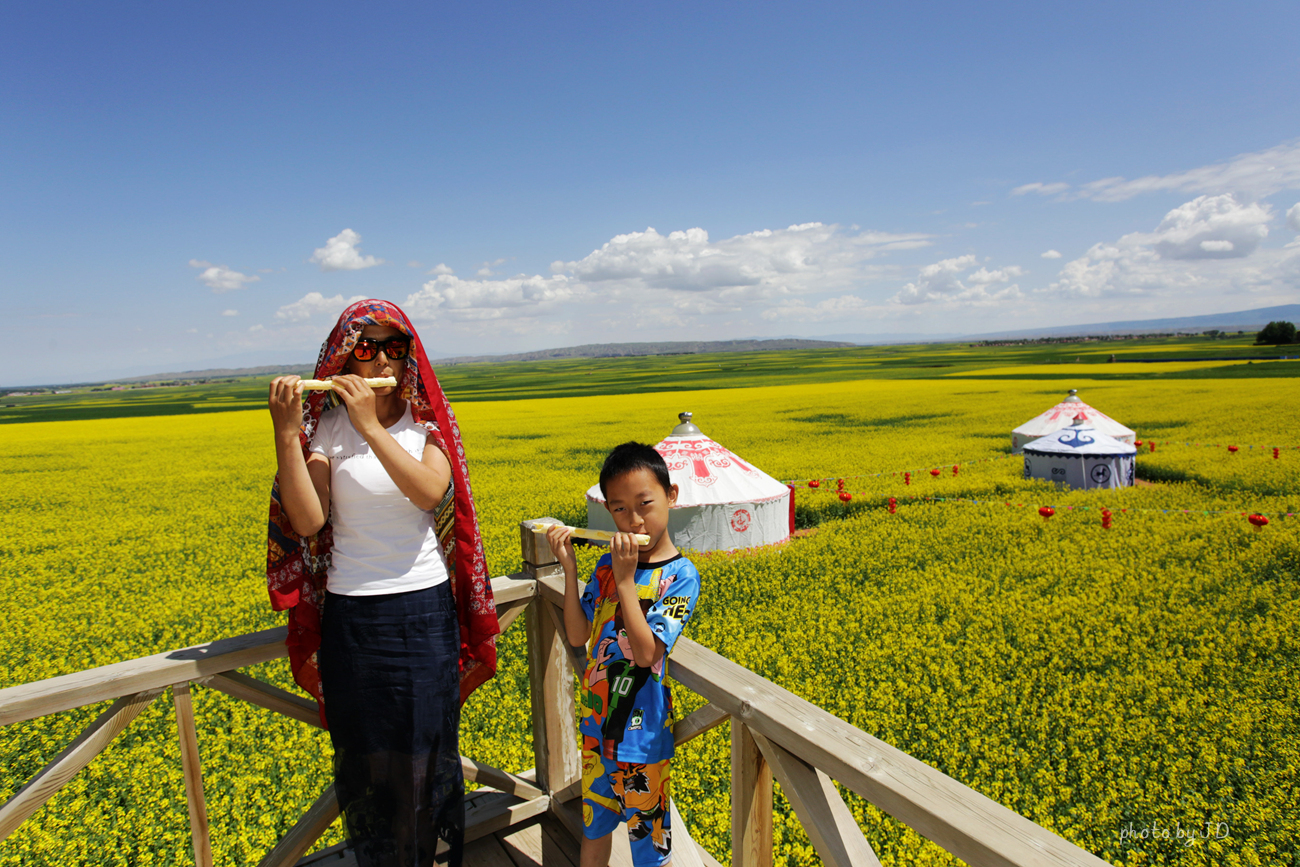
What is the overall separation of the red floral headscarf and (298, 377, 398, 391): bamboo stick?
16 cm

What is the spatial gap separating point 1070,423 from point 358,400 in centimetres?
2157

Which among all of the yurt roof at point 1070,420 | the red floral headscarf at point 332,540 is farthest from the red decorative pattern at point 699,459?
the yurt roof at point 1070,420

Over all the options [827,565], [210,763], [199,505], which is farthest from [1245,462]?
[199,505]

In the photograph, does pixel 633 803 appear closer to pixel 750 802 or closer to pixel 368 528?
pixel 750 802

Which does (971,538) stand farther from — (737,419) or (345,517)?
(737,419)

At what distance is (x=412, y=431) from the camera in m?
2.88

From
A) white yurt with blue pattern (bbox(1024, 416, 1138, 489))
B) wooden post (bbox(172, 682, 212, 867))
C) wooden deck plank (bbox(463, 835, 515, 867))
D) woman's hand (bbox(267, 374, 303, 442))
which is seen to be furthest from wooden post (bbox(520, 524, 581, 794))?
white yurt with blue pattern (bbox(1024, 416, 1138, 489))

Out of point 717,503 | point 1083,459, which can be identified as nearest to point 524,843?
point 717,503

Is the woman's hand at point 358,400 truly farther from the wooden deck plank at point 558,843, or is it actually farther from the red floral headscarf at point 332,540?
the wooden deck plank at point 558,843

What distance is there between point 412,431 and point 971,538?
39.0ft

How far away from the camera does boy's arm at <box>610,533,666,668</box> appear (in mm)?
2555

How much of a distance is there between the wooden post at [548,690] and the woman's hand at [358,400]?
4.41 ft

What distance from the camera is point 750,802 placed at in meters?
2.57

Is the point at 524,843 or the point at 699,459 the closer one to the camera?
the point at 524,843
